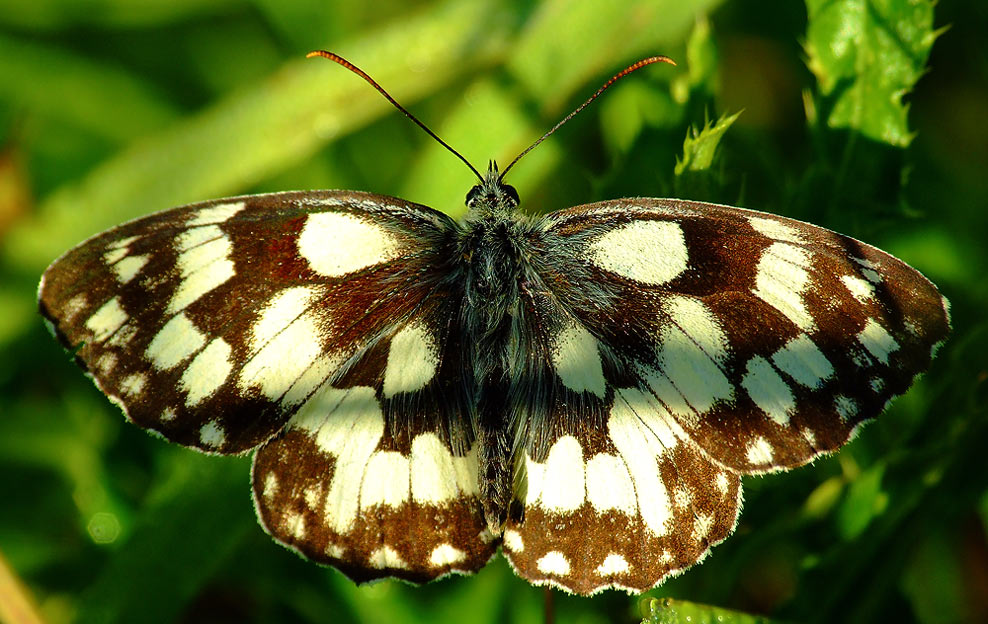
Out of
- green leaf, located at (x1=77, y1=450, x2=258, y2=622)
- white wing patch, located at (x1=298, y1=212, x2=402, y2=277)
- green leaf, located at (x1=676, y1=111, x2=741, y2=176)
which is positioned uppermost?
green leaf, located at (x1=676, y1=111, x2=741, y2=176)

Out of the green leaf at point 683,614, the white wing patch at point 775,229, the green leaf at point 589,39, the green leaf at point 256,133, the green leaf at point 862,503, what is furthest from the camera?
the green leaf at point 256,133

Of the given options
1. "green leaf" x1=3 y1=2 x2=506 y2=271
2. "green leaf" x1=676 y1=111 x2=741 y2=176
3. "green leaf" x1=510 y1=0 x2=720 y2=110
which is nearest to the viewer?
"green leaf" x1=676 y1=111 x2=741 y2=176

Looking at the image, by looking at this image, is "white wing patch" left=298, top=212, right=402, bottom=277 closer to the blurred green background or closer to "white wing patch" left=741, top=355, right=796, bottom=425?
the blurred green background

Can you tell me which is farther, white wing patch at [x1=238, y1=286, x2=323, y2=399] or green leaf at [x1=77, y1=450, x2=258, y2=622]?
green leaf at [x1=77, y1=450, x2=258, y2=622]

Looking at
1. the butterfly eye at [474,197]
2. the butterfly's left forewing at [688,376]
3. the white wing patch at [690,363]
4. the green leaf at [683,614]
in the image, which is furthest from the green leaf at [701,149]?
the green leaf at [683,614]

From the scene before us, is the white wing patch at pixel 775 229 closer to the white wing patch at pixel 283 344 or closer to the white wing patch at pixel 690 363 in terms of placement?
the white wing patch at pixel 690 363

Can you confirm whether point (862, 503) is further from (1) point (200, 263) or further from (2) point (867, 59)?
(1) point (200, 263)

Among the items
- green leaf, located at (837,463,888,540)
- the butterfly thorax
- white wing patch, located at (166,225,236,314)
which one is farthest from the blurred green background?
white wing patch, located at (166,225,236,314)

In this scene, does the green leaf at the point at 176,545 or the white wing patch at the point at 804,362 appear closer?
the white wing patch at the point at 804,362
